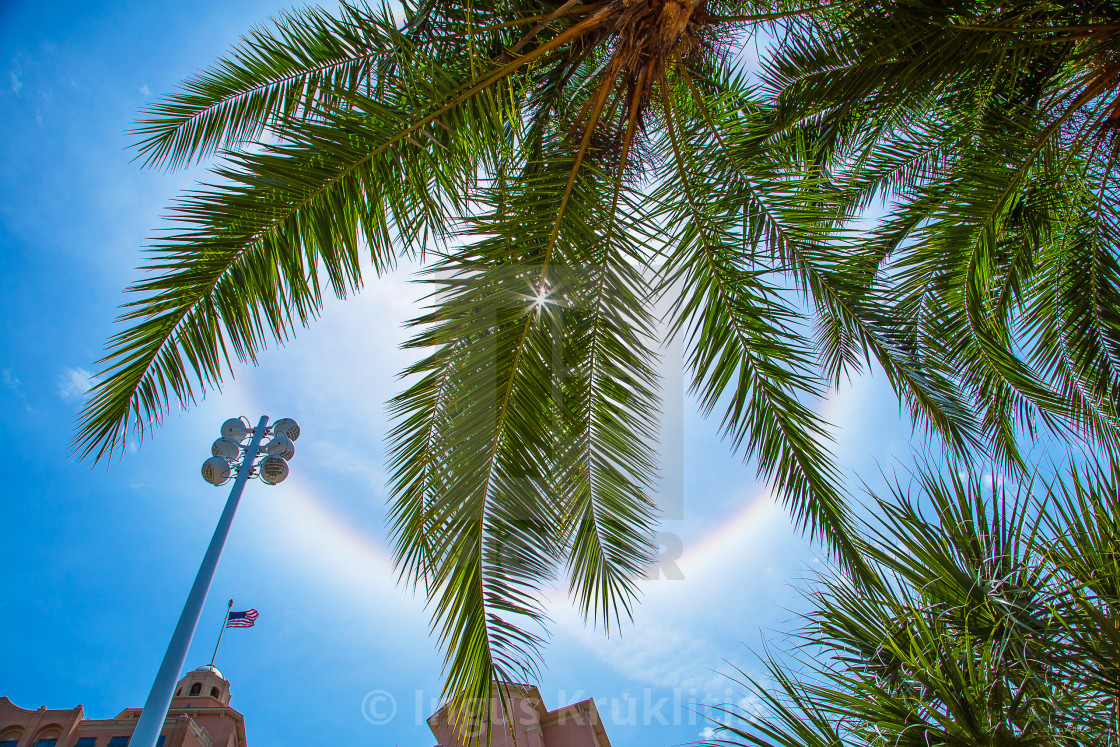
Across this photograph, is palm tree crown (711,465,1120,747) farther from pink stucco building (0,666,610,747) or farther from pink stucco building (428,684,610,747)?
pink stucco building (428,684,610,747)

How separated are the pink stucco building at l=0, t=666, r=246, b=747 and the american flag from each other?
8454 millimetres

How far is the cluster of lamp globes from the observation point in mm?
9781

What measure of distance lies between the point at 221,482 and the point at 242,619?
1036cm

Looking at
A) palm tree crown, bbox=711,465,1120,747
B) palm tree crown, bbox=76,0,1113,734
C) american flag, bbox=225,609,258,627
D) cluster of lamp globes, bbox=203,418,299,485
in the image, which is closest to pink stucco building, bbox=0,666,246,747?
american flag, bbox=225,609,258,627

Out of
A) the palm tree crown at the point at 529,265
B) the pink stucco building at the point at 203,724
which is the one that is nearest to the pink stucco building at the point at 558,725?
the pink stucco building at the point at 203,724

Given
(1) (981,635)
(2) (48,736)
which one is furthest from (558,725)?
(1) (981,635)

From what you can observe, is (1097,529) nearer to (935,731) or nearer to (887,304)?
(935,731)

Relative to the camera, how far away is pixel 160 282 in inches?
148

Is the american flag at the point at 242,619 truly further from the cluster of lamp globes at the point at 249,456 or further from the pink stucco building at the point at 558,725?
the cluster of lamp globes at the point at 249,456

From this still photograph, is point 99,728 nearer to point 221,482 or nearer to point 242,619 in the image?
point 242,619

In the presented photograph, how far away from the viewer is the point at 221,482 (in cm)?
984

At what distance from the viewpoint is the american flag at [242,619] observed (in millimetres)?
17766

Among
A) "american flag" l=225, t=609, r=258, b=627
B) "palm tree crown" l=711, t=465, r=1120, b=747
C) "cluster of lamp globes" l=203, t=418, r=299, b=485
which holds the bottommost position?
"palm tree crown" l=711, t=465, r=1120, b=747

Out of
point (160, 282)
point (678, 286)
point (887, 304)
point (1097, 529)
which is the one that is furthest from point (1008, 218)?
point (160, 282)
